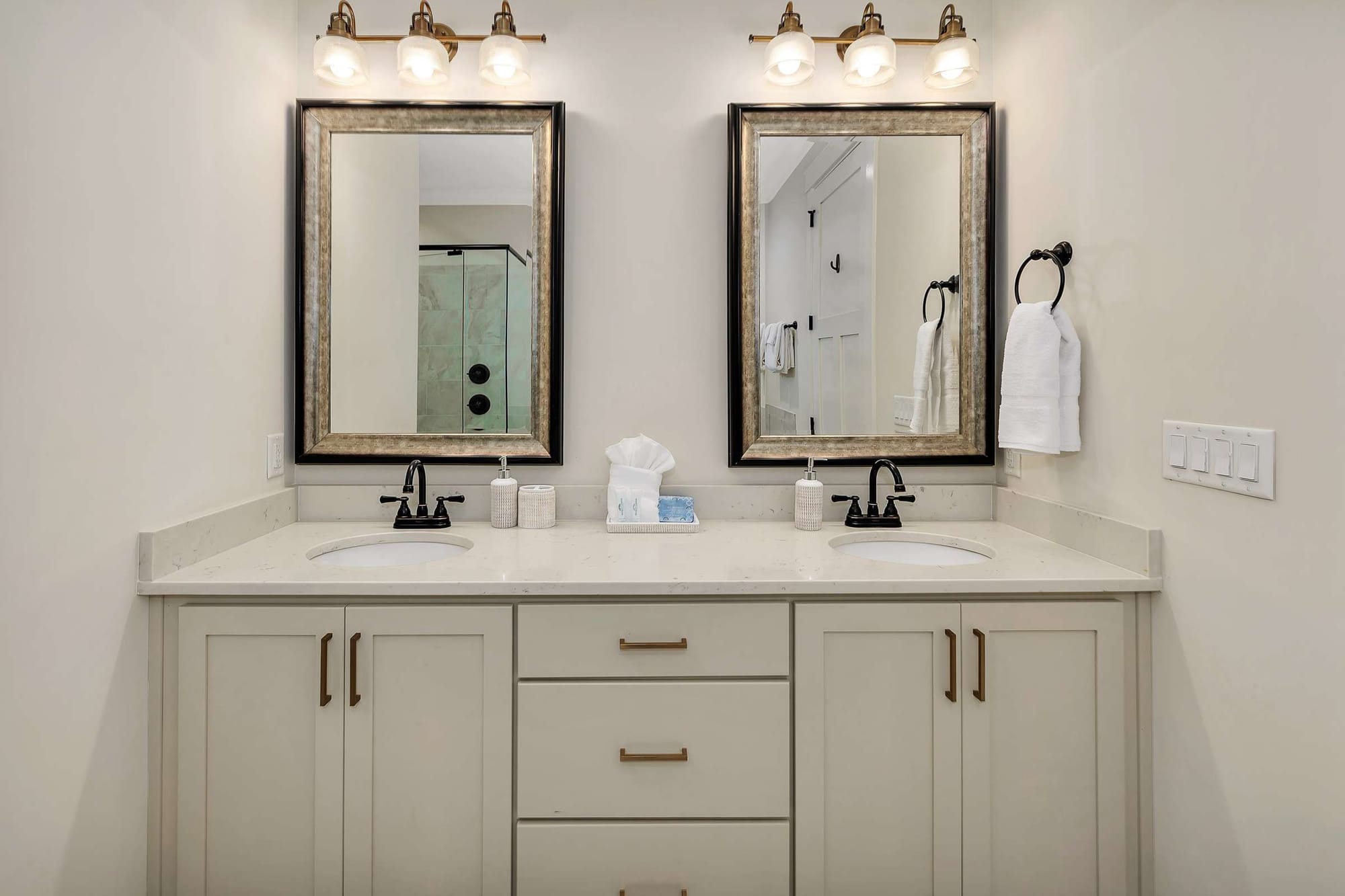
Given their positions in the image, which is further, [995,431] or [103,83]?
[995,431]

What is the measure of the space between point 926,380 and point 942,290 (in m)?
0.26

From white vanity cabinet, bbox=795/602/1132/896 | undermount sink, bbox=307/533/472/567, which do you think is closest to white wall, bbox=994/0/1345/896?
white vanity cabinet, bbox=795/602/1132/896

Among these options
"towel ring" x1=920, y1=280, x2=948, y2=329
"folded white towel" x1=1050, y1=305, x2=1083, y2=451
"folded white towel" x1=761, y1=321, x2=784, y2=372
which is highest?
"towel ring" x1=920, y1=280, x2=948, y2=329

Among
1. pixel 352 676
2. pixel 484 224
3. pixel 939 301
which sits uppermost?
pixel 484 224

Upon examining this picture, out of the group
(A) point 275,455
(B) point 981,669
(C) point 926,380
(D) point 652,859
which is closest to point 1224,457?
(B) point 981,669

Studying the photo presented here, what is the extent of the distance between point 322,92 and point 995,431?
217 cm

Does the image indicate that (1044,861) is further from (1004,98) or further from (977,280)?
(1004,98)

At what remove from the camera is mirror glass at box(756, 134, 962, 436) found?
6.17ft

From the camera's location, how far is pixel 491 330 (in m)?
1.89

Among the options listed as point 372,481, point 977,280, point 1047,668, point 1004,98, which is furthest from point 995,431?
point 372,481

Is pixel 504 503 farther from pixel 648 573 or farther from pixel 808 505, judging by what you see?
pixel 808 505

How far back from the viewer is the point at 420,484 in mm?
1806

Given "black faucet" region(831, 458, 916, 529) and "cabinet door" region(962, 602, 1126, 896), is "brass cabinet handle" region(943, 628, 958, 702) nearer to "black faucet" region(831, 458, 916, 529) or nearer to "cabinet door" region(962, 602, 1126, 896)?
"cabinet door" region(962, 602, 1126, 896)

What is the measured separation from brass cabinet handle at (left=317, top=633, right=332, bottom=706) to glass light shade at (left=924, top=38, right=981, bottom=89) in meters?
2.03
